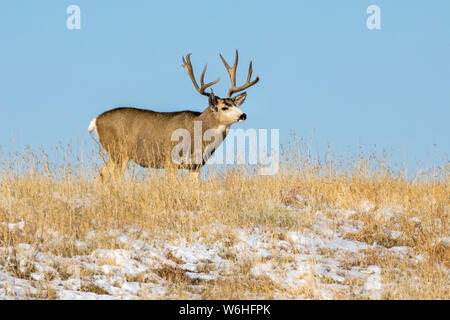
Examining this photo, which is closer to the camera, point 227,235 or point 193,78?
point 227,235

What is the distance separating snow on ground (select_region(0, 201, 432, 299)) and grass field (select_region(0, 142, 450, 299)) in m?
0.02

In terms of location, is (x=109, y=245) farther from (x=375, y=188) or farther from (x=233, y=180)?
(x=375, y=188)

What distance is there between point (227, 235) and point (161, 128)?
5216 millimetres

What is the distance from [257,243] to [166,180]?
2816mm

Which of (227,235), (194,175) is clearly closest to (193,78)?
(194,175)

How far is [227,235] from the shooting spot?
7.77 m

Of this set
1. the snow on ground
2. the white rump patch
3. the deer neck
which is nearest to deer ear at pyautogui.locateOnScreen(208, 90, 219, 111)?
the deer neck

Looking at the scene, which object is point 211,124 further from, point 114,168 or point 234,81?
point 114,168

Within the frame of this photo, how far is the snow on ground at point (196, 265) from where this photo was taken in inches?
238

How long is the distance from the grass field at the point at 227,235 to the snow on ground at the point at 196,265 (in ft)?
0.05

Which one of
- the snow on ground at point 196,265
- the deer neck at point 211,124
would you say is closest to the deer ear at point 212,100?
the deer neck at point 211,124

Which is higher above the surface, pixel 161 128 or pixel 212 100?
pixel 212 100

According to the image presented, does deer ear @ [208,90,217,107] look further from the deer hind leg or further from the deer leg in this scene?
the deer hind leg
